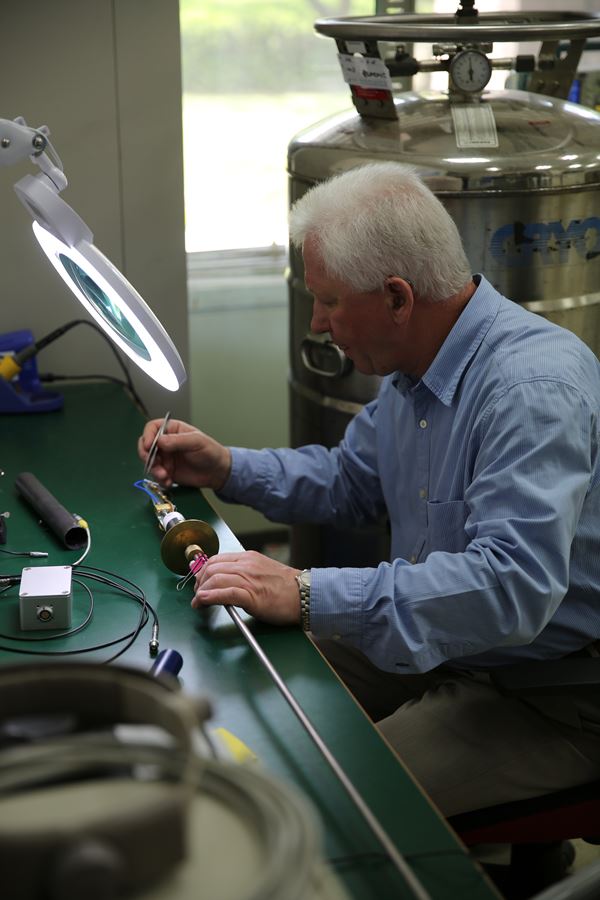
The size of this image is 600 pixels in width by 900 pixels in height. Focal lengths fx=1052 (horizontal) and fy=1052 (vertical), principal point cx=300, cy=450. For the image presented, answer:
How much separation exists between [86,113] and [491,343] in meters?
1.22

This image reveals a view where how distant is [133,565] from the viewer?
1573mm

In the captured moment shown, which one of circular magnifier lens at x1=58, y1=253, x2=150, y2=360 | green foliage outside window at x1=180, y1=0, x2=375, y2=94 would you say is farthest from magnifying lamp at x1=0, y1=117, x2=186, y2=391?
green foliage outside window at x1=180, y1=0, x2=375, y2=94

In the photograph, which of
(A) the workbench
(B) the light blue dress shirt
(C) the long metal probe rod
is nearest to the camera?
(C) the long metal probe rod

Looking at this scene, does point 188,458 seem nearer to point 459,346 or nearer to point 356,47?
point 459,346

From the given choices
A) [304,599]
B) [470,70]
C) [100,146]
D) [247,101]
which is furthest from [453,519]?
[247,101]

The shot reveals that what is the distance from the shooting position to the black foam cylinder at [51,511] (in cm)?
164

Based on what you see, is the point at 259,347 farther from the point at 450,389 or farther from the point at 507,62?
the point at 450,389

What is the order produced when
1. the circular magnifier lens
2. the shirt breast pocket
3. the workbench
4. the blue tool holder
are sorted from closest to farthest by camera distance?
1. the workbench
2. the circular magnifier lens
3. the shirt breast pocket
4. the blue tool holder

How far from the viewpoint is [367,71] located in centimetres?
212

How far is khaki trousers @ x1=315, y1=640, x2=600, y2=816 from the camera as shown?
1427 millimetres

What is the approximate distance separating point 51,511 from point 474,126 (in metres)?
1.13

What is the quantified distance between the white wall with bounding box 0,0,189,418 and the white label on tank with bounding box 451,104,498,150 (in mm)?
638

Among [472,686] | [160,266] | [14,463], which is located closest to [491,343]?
[472,686]

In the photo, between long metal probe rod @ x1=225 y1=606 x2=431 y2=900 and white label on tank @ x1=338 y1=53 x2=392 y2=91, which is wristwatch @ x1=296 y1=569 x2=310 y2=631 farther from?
white label on tank @ x1=338 y1=53 x2=392 y2=91
